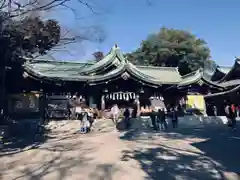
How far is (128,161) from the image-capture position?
841 cm

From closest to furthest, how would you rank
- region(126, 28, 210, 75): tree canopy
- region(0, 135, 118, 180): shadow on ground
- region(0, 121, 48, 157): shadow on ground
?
region(0, 135, 118, 180): shadow on ground < region(0, 121, 48, 157): shadow on ground < region(126, 28, 210, 75): tree canopy

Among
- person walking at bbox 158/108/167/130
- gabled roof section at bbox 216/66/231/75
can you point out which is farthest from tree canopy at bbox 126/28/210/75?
person walking at bbox 158/108/167/130

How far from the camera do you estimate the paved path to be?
729cm

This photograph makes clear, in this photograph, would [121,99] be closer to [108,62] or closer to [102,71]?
[102,71]

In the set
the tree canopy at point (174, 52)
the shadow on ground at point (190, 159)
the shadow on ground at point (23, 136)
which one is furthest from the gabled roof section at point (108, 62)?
the tree canopy at point (174, 52)

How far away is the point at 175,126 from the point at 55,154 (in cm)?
1026

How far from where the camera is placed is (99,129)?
1661 cm

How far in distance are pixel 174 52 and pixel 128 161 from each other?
42669mm

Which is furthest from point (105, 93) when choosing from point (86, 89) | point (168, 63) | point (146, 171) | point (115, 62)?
point (168, 63)

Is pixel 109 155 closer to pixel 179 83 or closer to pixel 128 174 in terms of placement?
pixel 128 174

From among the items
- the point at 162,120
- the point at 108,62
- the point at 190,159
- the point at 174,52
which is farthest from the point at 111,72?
the point at 174,52

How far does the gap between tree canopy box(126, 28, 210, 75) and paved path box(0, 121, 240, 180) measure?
39.0 meters

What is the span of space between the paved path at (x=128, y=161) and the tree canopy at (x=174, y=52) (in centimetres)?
3898

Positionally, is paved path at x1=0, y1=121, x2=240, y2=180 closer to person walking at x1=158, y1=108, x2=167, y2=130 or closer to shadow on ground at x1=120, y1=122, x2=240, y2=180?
shadow on ground at x1=120, y1=122, x2=240, y2=180
